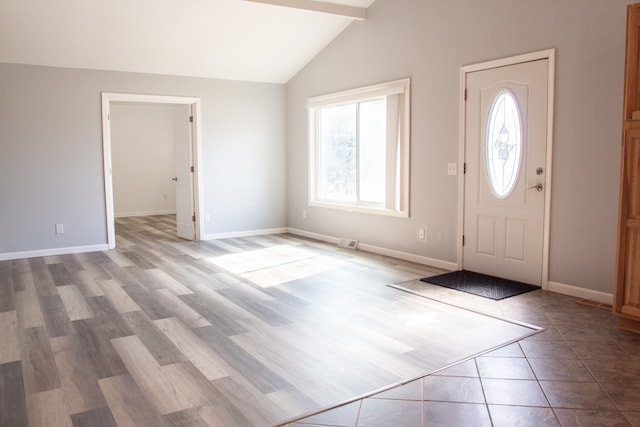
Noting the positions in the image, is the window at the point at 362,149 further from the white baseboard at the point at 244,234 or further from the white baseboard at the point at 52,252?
the white baseboard at the point at 52,252

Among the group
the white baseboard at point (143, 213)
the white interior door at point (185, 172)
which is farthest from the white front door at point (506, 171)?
the white baseboard at point (143, 213)

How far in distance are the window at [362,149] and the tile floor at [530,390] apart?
9.21 ft

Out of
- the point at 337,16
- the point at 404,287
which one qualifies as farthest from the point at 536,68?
the point at 337,16

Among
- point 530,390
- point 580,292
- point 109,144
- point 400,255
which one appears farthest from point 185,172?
point 530,390

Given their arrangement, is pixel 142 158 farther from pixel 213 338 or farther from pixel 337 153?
pixel 213 338

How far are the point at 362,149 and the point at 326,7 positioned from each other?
5.84 ft

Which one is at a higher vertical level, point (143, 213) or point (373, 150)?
point (373, 150)

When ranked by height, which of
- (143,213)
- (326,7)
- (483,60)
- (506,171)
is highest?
(326,7)

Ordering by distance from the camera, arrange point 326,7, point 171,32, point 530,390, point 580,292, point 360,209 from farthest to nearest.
Answer: point 360,209 → point 171,32 → point 326,7 → point 580,292 → point 530,390

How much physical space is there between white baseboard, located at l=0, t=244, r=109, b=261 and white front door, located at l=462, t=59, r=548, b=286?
466cm

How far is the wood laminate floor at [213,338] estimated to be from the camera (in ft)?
8.61

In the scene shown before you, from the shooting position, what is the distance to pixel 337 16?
6223mm

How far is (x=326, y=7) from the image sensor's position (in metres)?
5.97

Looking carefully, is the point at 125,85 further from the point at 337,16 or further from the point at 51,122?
the point at 337,16
